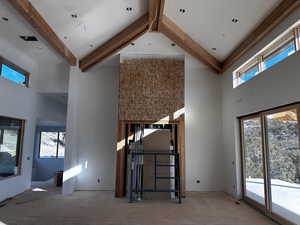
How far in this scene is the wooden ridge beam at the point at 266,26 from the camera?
3325mm

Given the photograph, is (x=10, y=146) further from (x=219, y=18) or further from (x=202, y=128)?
(x=219, y=18)

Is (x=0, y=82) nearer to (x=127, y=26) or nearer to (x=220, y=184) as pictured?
(x=127, y=26)

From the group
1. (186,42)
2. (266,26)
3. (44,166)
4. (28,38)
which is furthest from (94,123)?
(44,166)

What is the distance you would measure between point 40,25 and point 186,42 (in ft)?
11.7

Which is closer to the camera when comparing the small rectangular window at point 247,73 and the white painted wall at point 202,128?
the small rectangular window at point 247,73

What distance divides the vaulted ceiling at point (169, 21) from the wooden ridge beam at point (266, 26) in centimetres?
2

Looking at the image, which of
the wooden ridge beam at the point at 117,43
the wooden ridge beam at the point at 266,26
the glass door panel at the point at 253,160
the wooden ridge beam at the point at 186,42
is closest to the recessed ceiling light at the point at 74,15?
the wooden ridge beam at the point at 117,43

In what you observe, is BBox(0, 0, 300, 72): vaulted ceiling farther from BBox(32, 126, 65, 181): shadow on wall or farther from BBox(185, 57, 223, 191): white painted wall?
BBox(32, 126, 65, 181): shadow on wall

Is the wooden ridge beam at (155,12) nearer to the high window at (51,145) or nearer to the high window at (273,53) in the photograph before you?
the high window at (273,53)

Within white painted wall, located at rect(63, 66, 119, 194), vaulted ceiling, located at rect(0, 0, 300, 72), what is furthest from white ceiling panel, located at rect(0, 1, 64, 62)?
white painted wall, located at rect(63, 66, 119, 194)

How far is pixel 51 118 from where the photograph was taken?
7098 millimetres

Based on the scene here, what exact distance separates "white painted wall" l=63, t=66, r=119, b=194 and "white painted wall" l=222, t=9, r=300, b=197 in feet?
11.7

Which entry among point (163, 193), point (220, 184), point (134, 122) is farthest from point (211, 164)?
point (134, 122)

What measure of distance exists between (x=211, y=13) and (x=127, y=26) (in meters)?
2.07
